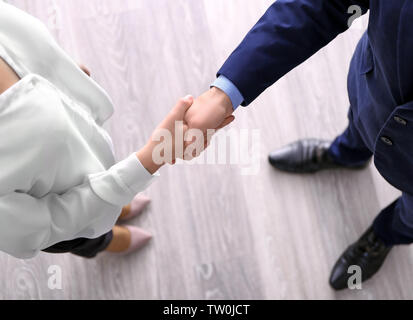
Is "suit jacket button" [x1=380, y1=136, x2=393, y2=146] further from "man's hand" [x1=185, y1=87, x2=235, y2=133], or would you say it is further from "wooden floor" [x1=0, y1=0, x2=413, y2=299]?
"wooden floor" [x1=0, y1=0, x2=413, y2=299]

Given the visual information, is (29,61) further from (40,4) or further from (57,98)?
(40,4)

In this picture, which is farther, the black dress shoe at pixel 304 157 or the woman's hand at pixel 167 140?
the black dress shoe at pixel 304 157

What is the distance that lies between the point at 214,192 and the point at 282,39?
63 cm

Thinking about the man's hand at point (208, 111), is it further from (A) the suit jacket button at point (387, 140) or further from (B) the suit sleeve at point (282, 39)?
(A) the suit jacket button at point (387, 140)

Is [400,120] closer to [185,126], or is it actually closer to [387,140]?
[387,140]

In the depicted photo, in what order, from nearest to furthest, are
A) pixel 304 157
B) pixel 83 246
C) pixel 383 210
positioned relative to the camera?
pixel 83 246, pixel 383 210, pixel 304 157

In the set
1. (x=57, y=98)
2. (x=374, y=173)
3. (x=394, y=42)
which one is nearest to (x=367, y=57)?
(x=394, y=42)

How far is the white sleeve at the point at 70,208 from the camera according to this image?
1.95 ft

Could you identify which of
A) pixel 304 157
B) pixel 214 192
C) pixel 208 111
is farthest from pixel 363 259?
pixel 208 111

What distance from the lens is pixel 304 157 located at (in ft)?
3.80

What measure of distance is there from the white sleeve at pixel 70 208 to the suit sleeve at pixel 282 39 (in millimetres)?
237

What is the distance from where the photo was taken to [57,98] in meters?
0.59

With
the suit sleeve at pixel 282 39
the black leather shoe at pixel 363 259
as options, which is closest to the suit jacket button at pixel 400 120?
the suit sleeve at pixel 282 39

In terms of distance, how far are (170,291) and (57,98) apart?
0.73m
